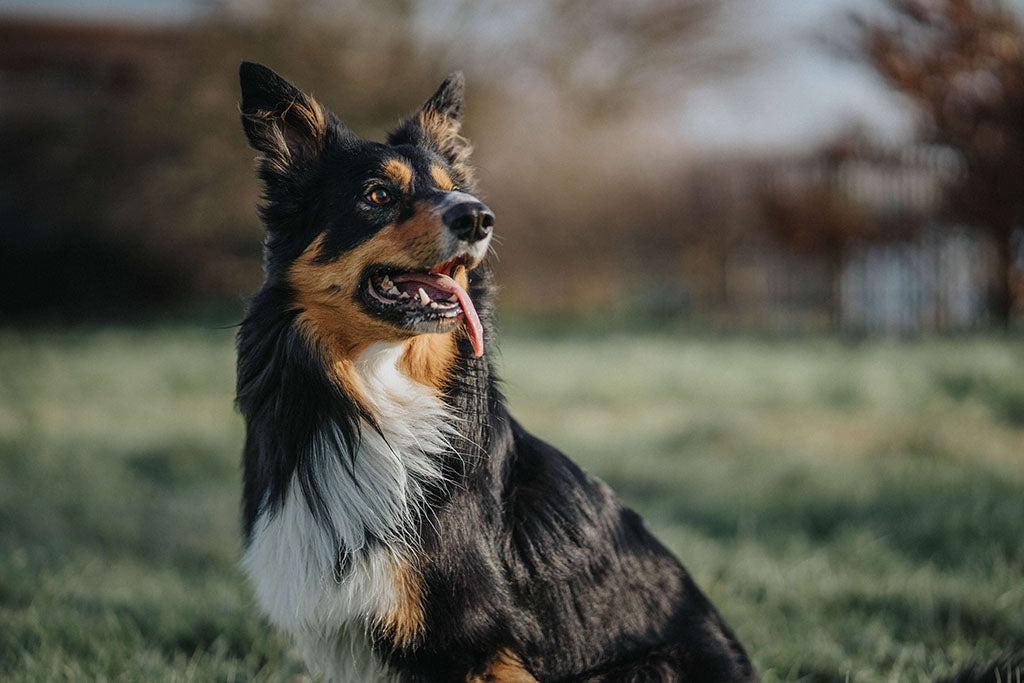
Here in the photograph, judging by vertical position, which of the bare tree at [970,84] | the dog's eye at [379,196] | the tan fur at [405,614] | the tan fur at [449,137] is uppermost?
the bare tree at [970,84]

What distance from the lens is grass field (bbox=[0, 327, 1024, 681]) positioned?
395 cm

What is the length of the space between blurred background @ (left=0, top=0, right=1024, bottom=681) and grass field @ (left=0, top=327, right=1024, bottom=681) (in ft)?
0.10

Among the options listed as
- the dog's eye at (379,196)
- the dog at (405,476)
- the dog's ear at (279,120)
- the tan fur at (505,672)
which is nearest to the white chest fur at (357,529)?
the dog at (405,476)

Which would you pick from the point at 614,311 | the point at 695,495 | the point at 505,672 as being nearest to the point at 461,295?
the point at 505,672

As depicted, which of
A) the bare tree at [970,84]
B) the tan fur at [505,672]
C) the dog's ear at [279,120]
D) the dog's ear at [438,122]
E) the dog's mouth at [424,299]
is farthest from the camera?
the bare tree at [970,84]

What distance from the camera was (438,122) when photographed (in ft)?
11.1

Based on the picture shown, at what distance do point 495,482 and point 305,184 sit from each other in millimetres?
1187

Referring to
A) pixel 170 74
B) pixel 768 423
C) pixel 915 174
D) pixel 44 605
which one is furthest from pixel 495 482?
pixel 170 74

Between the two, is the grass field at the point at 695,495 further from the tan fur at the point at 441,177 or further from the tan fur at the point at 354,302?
the tan fur at the point at 441,177

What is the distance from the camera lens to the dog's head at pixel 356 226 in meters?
2.87

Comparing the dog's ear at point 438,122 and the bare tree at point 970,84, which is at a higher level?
the bare tree at point 970,84

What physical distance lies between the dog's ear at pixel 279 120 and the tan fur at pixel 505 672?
172cm

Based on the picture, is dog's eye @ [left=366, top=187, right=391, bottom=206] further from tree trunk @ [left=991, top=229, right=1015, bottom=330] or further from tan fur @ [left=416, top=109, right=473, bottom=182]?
tree trunk @ [left=991, top=229, right=1015, bottom=330]

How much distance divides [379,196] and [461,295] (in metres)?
0.45
